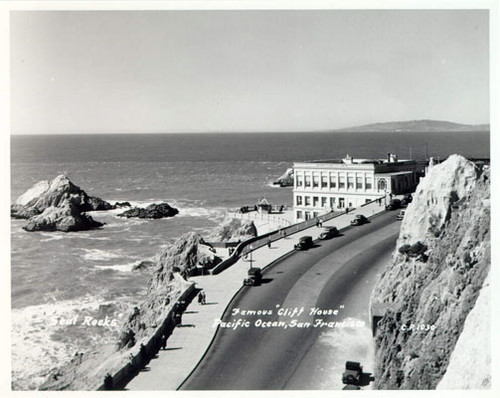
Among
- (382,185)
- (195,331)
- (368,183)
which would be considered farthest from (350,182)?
(195,331)

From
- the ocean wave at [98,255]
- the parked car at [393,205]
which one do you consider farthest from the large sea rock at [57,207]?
the parked car at [393,205]

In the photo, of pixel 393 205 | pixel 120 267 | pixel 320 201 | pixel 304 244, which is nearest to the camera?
pixel 304 244

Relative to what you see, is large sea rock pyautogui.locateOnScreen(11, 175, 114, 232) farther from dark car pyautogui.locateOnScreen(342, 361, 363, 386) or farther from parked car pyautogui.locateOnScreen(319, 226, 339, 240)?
dark car pyautogui.locateOnScreen(342, 361, 363, 386)

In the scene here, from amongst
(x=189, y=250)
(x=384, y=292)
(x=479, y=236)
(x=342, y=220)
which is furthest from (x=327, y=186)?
(x=479, y=236)

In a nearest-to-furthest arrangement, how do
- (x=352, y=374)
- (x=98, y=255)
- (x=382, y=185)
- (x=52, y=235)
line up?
(x=352, y=374) < (x=98, y=255) < (x=382, y=185) < (x=52, y=235)

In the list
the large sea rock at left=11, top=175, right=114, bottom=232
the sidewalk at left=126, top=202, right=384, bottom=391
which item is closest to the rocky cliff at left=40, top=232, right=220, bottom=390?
the sidewalk at left=126, top=202, right=384, bottom=391

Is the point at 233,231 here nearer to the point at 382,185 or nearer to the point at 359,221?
the point at 382,185
